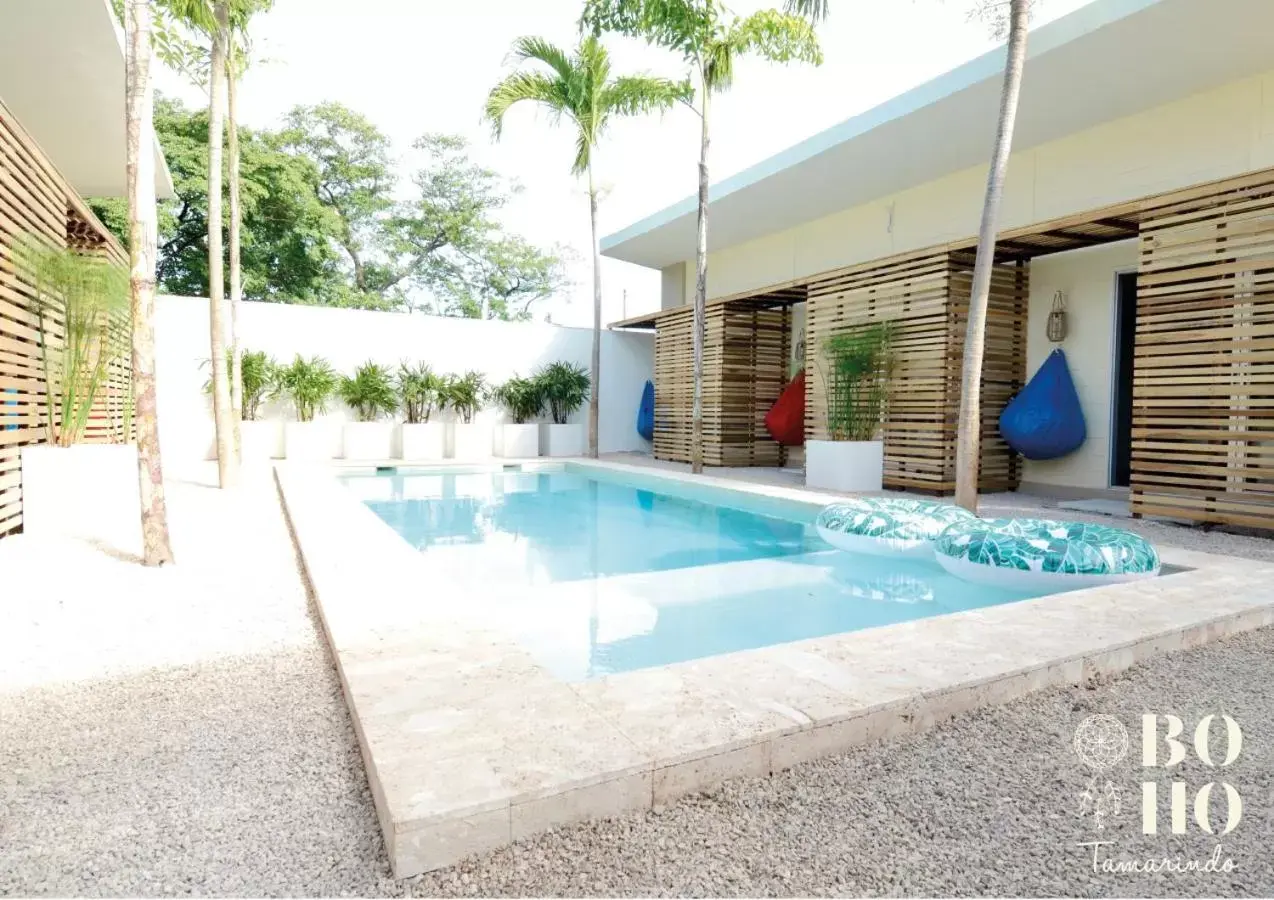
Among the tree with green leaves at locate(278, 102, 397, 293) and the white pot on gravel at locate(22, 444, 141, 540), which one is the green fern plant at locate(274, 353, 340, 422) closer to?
the white pot on gravel at locate(22, 444, 141, 540)

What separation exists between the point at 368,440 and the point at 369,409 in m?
0.85

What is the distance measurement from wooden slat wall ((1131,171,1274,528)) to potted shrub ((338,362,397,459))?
32.6 ft

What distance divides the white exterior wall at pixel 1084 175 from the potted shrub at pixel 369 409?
6964 mm

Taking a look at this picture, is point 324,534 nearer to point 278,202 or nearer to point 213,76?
point 213,76

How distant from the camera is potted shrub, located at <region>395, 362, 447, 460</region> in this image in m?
12.0

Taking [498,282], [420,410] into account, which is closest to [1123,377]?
[420,410]

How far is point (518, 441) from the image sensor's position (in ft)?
42.3

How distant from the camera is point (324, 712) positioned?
7.04 ft

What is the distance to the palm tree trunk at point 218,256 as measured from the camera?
23.2 ft

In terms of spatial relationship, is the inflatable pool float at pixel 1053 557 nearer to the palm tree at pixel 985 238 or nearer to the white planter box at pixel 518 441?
the palm tree at pixel 985 238

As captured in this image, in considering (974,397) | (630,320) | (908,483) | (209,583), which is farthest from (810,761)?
(630,320)

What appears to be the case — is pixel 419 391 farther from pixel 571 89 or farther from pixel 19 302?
pixel 19 302

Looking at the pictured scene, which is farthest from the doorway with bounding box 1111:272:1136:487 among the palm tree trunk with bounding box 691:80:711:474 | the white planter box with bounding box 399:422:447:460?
the white planter box with bounding box 399:422:447:460

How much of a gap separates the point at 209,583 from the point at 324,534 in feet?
3.27
